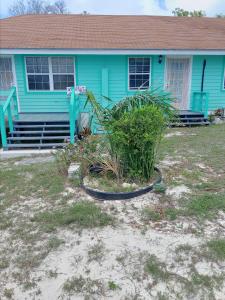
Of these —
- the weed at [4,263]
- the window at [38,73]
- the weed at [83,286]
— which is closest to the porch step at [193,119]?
the window at [38,73]

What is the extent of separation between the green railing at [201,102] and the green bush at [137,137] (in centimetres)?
643

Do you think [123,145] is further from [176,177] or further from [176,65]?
[176,65]

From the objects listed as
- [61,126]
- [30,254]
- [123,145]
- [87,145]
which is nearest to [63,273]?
[30,254]

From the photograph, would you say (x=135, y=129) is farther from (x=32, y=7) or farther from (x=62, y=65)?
(x=32, y=7)

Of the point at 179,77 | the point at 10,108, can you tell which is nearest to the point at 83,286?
the point at 10,108

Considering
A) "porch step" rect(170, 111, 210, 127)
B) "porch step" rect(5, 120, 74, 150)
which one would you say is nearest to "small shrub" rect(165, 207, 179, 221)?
"porch step" rect(5, 120, 74, 150)

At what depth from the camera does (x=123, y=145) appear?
408 centimetres

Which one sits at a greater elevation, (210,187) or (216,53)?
(216,53)

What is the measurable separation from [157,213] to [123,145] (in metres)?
1.19

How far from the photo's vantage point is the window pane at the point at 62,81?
934 centimetres

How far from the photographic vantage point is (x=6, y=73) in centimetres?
923

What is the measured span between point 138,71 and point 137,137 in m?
6.40

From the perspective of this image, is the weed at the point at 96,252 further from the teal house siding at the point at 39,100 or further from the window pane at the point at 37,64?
the window pane at the point at 37,64

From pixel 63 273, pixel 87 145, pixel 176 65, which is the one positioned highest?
pixel 176 65
